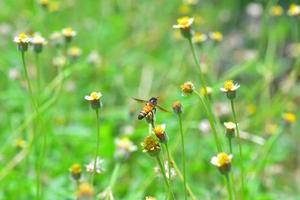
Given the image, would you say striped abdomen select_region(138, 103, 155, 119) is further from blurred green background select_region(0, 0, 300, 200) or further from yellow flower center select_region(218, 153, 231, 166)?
blurred green background select_region(0, 0, 300, 200)

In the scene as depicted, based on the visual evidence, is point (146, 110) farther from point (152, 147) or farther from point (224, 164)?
point (224, 164)

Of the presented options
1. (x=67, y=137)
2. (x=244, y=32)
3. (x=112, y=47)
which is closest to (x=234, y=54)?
(x=244, y=32)

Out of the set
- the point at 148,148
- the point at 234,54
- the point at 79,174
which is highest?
the point at 148,148

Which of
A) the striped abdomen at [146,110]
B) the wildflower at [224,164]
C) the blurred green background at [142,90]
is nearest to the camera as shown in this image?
the wildflower at [224,164]

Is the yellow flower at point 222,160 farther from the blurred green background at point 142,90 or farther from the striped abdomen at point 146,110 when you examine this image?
the blurred green background at point 142,90

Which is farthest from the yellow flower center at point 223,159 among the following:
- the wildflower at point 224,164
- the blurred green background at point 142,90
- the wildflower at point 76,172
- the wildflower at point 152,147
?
the blurred green background at point 142,90

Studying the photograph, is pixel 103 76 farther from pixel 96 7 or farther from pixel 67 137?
pixel 96 7

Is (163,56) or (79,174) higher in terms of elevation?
(79,174)

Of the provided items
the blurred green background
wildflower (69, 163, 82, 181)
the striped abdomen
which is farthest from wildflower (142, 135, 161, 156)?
the blurred green background

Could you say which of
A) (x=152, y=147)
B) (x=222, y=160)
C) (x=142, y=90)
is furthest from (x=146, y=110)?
(x=142, y=90)

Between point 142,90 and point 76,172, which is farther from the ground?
point 76,172

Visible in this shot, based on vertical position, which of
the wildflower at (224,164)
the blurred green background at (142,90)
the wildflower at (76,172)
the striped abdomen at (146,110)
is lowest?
the blurred green background at (142,90)
